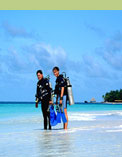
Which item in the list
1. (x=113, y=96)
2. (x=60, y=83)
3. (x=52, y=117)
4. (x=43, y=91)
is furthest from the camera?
(x=113, y=96)

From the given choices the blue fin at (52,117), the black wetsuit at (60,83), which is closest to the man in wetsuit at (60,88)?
the black wetsuit at (60,83)

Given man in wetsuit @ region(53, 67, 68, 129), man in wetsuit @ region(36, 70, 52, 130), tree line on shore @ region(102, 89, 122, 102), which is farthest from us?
tree line on shore @ region(102, 89, 122, 102)

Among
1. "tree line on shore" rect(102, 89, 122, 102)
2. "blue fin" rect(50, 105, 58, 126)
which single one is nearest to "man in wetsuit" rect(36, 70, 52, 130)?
"blue fin" rect(50, 105, 58, 126)

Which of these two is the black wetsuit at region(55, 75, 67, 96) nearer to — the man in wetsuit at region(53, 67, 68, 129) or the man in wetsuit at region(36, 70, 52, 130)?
the man in wetsuit at region(53, 67, 68, 129)

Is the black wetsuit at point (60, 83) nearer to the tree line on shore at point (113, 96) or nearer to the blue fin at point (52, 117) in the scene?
the blue fin at point (52, 117)

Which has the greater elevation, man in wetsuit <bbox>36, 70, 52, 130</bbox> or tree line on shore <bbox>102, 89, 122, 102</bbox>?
tree line on shore <bbox>102, 89, 122, 102</bbox>

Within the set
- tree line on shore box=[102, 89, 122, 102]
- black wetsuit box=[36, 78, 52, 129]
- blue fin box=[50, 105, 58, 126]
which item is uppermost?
tree line on shore box=[102, 89, 122, 102]

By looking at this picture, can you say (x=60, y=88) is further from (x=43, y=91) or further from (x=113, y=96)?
(x=113, y=96)

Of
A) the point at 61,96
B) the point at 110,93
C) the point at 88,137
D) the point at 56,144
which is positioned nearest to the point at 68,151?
the point at 56,144

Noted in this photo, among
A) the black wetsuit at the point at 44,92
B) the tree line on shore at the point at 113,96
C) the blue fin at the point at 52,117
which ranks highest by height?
the tree line on shore at the point at 113,96

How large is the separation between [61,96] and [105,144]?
3.64 metres

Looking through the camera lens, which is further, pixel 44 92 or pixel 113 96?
pixel 113 96

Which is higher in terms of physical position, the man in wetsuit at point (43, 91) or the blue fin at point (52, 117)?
the man in wetsuit at point (43, 91)

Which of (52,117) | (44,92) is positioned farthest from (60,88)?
(52,117)
